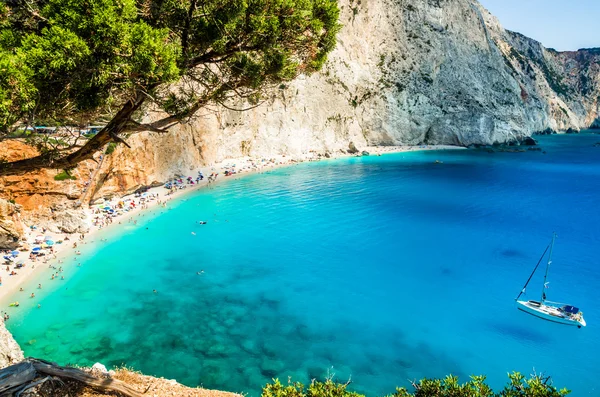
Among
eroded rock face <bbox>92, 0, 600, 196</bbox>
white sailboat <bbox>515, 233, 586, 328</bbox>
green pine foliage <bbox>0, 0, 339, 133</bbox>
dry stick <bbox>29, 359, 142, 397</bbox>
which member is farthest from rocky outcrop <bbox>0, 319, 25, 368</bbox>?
eroded rock face <bbox>92, 0, 600, 196</bbox>

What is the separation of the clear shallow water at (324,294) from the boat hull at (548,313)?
50 cm

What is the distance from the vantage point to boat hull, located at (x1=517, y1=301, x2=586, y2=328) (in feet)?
73.2

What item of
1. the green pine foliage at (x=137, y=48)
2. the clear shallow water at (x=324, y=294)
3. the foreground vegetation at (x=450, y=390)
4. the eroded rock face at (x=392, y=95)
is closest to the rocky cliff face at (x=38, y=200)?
the clear shallow water at (x=324, y=294)

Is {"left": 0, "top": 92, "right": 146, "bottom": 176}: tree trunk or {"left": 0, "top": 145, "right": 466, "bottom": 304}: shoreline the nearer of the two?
{"left": 0, "top": 92, "right": 146, "bottom": 176}: tree trunk

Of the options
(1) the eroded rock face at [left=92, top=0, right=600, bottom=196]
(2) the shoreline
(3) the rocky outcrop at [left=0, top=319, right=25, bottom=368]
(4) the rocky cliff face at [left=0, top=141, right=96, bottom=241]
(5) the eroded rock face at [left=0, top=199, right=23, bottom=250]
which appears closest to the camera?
(3) the rocky outcrop at [left=0, top=319, right=25, bottom=368]

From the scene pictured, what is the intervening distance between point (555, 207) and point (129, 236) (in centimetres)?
5690

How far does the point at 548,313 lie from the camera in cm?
2316

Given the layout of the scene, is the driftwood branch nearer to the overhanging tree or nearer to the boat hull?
the overhanging tree

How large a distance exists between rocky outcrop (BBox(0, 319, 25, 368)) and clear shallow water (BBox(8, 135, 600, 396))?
4.00 m

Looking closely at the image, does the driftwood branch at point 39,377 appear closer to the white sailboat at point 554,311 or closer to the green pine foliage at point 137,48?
the green pine foliage at point 137,48

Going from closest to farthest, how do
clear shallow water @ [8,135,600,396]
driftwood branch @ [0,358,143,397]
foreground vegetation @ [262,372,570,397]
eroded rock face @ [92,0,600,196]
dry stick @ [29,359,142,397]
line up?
1. driftwood branch @ [0,358,143,397]
2. foreground vegetation @ [262,372,570,397]
3. dry stick @ [29,359,142,397]
4. clear shallow water @ [8,135,600,396]
5. eroded rock face @ [92,0,600,196]

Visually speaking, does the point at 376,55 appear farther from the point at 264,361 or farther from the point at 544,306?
the point at 264,361

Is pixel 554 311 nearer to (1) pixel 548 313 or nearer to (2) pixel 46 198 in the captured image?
(1) pixel 548 313

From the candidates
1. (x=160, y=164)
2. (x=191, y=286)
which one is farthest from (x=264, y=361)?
(x=160, y=164)
